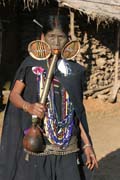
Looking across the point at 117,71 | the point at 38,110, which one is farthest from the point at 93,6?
the point at 38,110

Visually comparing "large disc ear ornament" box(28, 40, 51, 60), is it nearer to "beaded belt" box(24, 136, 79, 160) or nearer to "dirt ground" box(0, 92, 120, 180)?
"beaded belt" box(24, 136, 79, 160)

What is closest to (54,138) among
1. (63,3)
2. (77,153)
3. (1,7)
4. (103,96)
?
(77,153)

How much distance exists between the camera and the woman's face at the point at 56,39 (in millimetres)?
3825

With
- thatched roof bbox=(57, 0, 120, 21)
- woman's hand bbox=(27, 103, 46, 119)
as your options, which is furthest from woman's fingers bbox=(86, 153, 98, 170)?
thatched roof bbox=(57, 0, 120, 21)

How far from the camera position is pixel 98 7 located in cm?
1110

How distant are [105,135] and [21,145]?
203 inches

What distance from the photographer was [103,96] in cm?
1209

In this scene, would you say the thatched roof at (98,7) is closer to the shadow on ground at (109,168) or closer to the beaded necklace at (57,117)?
the shadow on ground at (109,168)

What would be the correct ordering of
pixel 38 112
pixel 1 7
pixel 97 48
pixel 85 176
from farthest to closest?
1. pixel 97 48
2. pixel 1 7
3. pixel 85 176
4. pixel 38 112

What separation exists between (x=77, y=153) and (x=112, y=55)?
8.72 m

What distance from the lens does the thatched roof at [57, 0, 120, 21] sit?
10044 millimetres

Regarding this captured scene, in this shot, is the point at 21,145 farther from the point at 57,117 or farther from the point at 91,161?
the point at 91,161

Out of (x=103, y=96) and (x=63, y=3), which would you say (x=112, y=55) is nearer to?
(x=103, y=96)

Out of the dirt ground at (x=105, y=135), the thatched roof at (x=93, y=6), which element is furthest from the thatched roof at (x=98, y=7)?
the dirt ground at (x=105, y=135)
